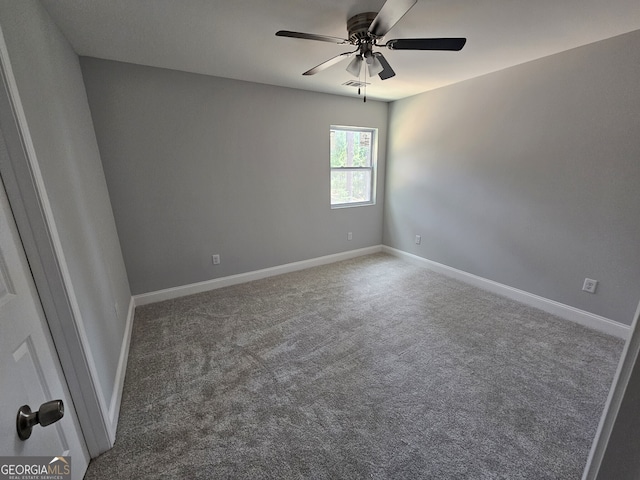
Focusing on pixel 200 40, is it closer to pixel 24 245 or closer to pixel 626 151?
pixel 24 245

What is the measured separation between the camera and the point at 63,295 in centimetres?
109

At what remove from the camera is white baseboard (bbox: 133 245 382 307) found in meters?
2.87

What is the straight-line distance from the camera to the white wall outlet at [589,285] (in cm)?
233

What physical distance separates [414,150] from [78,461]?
422cm

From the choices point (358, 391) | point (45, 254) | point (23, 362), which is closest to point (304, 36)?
point (45, 254)

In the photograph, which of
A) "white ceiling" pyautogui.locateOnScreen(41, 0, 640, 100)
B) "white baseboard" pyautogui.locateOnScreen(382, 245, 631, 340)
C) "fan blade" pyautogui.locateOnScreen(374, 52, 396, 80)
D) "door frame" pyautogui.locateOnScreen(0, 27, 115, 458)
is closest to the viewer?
"door frame" pyautogui.locateOnScreen(0, 27, 115, 458)

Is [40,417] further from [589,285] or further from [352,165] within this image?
[352,165]

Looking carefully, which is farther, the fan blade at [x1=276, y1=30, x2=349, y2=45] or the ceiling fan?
the fan blade at [x1=276, y1=30, x2=349, y2=45]

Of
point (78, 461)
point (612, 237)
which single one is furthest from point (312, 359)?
point (612, 237)

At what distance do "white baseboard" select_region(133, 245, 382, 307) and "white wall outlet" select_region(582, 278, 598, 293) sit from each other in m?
2.61

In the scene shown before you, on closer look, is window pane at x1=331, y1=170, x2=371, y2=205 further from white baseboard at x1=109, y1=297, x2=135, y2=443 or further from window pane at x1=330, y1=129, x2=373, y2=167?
white baseboard at x1=109, y1=297, x2=135, y2=443

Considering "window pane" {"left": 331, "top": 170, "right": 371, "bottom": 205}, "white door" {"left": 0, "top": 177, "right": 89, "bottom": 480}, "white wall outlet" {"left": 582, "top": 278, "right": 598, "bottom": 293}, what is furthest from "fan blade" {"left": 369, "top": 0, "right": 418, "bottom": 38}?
"white wall outlet" {"left": 582, "top": 278, "right": 598, "bottom": 293}

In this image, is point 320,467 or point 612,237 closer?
point 320,467

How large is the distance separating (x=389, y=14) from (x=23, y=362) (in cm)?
206
